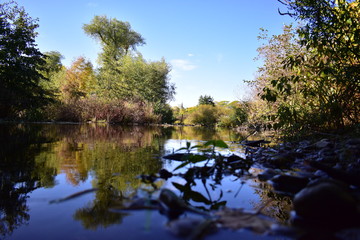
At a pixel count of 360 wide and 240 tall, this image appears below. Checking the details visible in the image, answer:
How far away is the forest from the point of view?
3357 mm

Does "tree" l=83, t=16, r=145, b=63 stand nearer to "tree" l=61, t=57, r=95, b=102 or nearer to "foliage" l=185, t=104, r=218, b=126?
"tree" l=61, t=57, r=95, b=102

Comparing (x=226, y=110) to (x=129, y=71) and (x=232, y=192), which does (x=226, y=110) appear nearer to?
(x=129, y=71)

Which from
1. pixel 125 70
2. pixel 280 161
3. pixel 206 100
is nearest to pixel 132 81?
pixel 125 70

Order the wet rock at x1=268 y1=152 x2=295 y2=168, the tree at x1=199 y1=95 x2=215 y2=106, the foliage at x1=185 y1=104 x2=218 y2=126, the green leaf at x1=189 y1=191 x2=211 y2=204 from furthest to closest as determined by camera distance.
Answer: the tree at x1=199 y1=95 x2=215 y2=106, the foliage at x1=185 y1=104 x2=218 y2=126, the wet rock at x1=268 y1=152 x2=295 y2=168, the green leaf at x1=189 y1=191 x2=211 y2=204

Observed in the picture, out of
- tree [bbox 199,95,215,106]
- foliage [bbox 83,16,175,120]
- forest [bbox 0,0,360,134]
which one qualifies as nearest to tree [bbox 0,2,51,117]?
forest [bbox 0,0,360,134]

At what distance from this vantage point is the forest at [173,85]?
3.36 meters

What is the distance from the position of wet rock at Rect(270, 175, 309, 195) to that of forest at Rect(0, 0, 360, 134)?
1.70 meters

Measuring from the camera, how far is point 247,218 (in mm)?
1057

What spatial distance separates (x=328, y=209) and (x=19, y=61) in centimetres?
1795

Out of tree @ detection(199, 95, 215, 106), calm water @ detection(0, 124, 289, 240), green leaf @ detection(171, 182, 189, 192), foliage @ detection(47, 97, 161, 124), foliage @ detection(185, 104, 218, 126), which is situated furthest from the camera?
tree @ detection(199, 95, 215, 106)

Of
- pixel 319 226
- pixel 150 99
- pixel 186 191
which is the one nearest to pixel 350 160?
pixel 319 226

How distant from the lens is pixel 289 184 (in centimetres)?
165

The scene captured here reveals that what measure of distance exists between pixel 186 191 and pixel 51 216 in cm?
76

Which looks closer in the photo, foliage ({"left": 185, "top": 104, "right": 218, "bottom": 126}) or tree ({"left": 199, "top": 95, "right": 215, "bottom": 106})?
foliage ({"left": 185, "top": 104, "right": 218, "bottom": 126})
